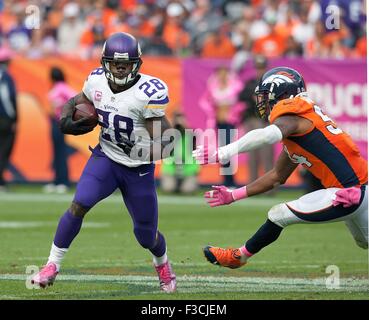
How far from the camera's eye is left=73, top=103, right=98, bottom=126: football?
270 inches

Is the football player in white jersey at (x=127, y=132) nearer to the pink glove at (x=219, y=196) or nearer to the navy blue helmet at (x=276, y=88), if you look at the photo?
the pink glove at (x=219, y=196)

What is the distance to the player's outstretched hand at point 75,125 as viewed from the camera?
6.84m

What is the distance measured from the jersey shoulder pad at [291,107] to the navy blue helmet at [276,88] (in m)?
0.08

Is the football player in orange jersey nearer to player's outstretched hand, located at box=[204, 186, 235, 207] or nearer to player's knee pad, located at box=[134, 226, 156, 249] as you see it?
player's outstretched hand, located at box=[204, 186, 235, 207]

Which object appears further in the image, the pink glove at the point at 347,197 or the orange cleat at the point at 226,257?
the orange cleat at the point at 226,257

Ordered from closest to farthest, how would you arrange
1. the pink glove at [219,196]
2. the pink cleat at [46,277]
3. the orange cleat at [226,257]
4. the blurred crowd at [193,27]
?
the pink cleat at [46,277] → the pink glove at [219,196] → the orange cleat at [226,257] → the blurred crowd at [193,27]

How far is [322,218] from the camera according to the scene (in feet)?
21.5

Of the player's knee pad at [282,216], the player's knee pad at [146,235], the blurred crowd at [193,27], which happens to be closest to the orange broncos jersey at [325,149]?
the player's knee pad at [282,216]

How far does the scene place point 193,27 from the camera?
687 inches

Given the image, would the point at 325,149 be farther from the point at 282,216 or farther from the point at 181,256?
the point at 181,256

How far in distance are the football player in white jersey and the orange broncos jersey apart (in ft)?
2.85

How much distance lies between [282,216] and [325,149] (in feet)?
1.70

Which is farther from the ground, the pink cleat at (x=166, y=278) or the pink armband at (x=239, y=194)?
the pink armband at (x=239, y=194)

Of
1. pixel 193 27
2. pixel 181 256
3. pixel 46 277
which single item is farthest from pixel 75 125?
pixel 193 27
